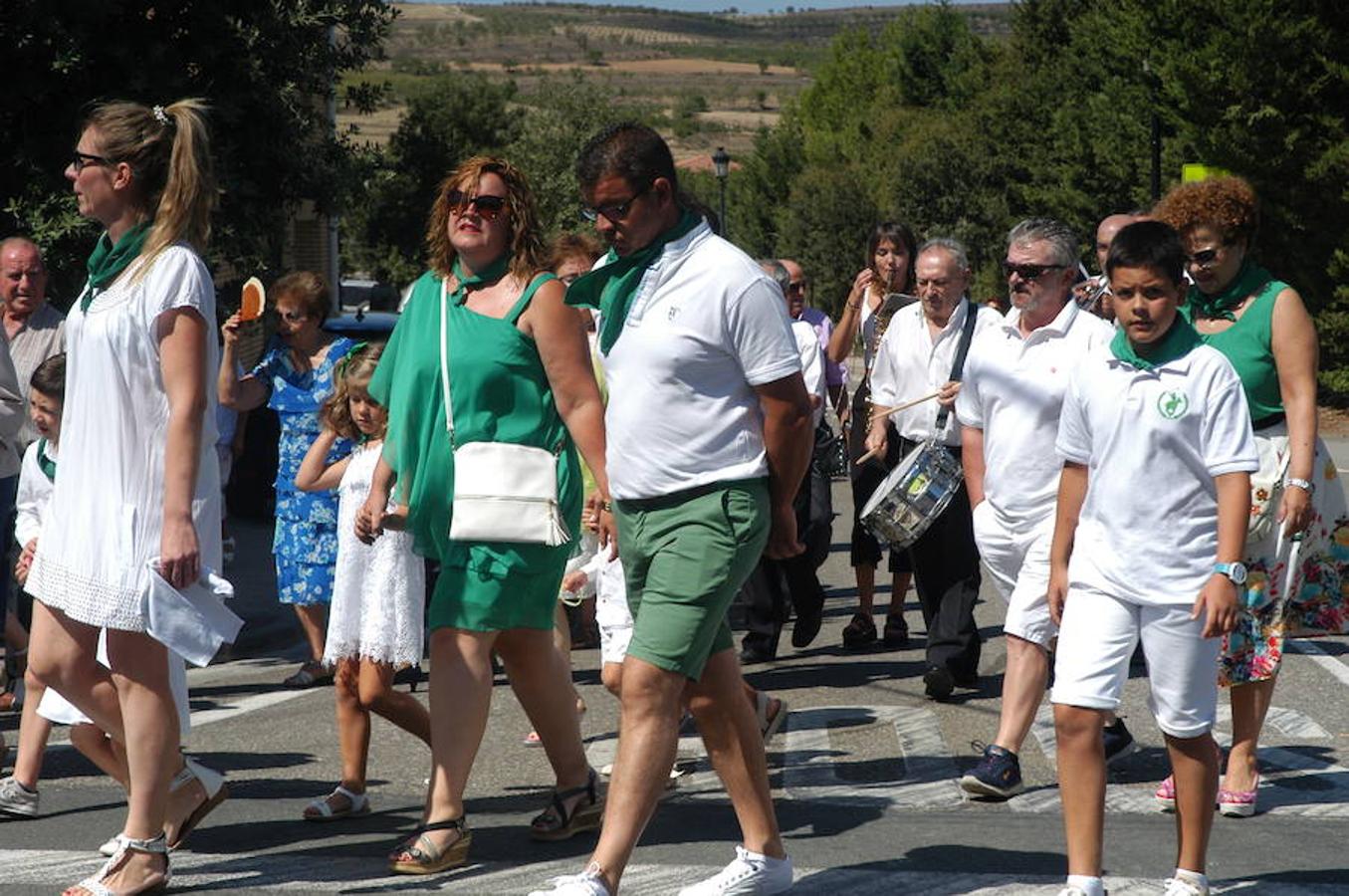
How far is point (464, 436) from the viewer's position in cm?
→ 541

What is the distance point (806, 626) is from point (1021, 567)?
9.80 feet

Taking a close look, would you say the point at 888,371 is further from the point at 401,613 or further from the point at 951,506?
the point at 401,613

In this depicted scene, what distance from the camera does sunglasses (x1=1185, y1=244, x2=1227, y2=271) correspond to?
19.4 ft

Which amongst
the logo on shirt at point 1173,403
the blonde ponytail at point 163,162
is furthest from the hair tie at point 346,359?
the logo on shirt at point 1173,403

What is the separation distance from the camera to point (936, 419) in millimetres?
8453

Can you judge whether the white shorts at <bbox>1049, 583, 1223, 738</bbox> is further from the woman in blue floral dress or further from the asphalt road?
the woman in blue floral dress

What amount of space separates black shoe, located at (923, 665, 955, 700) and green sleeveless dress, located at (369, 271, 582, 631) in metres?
2.78

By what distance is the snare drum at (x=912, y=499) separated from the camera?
294 inches

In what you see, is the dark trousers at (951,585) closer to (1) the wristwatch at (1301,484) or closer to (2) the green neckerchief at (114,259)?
(1) the wristwatch at (1301,484)

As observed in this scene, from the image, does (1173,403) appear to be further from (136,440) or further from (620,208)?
(136,440)

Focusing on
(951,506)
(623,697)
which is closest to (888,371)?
(951,506)

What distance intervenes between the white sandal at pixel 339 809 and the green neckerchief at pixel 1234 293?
2921 mm

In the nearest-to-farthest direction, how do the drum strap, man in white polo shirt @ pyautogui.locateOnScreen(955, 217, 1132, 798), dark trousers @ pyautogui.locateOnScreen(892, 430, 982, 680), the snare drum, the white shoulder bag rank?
1. the white shoulder bag
2. man in white polo shirt @ pyautogui.locateOnScreen(955, 217, 1132, 798)
3. the snare drum
4. dark trousers @ pyautogui.locateOnScreen(892, 430, 982, 680)
5. the drum strap

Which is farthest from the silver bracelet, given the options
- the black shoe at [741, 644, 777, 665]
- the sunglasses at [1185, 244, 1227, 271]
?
the black shoe at [741, 644, 777, 665]
